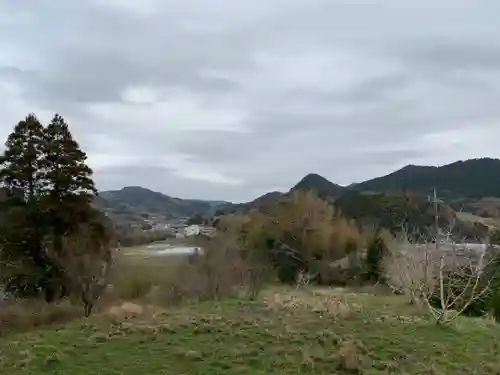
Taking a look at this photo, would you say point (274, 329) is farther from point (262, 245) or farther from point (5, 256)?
point (262, 245)

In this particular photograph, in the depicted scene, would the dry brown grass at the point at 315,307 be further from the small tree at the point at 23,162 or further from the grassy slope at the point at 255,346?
the small tree at the point at 23,162

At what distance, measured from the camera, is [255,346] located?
11.4m

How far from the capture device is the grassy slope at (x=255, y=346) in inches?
405

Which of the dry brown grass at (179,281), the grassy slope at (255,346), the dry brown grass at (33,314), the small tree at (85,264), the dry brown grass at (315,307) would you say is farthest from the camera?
the dry brown grass at (179,281)

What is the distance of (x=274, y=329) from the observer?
1273 centimetres

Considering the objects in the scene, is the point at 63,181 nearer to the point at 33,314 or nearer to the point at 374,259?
the point at 33,314

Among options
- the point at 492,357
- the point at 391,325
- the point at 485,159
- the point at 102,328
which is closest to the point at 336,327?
the point at 391,325

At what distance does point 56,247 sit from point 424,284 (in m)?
11.5

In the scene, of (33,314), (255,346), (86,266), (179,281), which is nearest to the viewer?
(255,346)

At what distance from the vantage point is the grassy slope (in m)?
10.3

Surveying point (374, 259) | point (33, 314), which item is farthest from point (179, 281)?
point (374, 259)

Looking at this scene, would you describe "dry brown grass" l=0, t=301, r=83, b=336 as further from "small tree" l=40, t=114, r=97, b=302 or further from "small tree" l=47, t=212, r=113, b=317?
"small tree" l=40, t=114, r=97, b=302

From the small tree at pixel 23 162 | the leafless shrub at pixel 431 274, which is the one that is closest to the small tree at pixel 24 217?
the small tree at pixel 23 162

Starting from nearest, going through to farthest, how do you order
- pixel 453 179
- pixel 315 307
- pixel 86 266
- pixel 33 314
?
pixel 315 307
pixel 86 266
pixel 33 314
pixel 453 179
